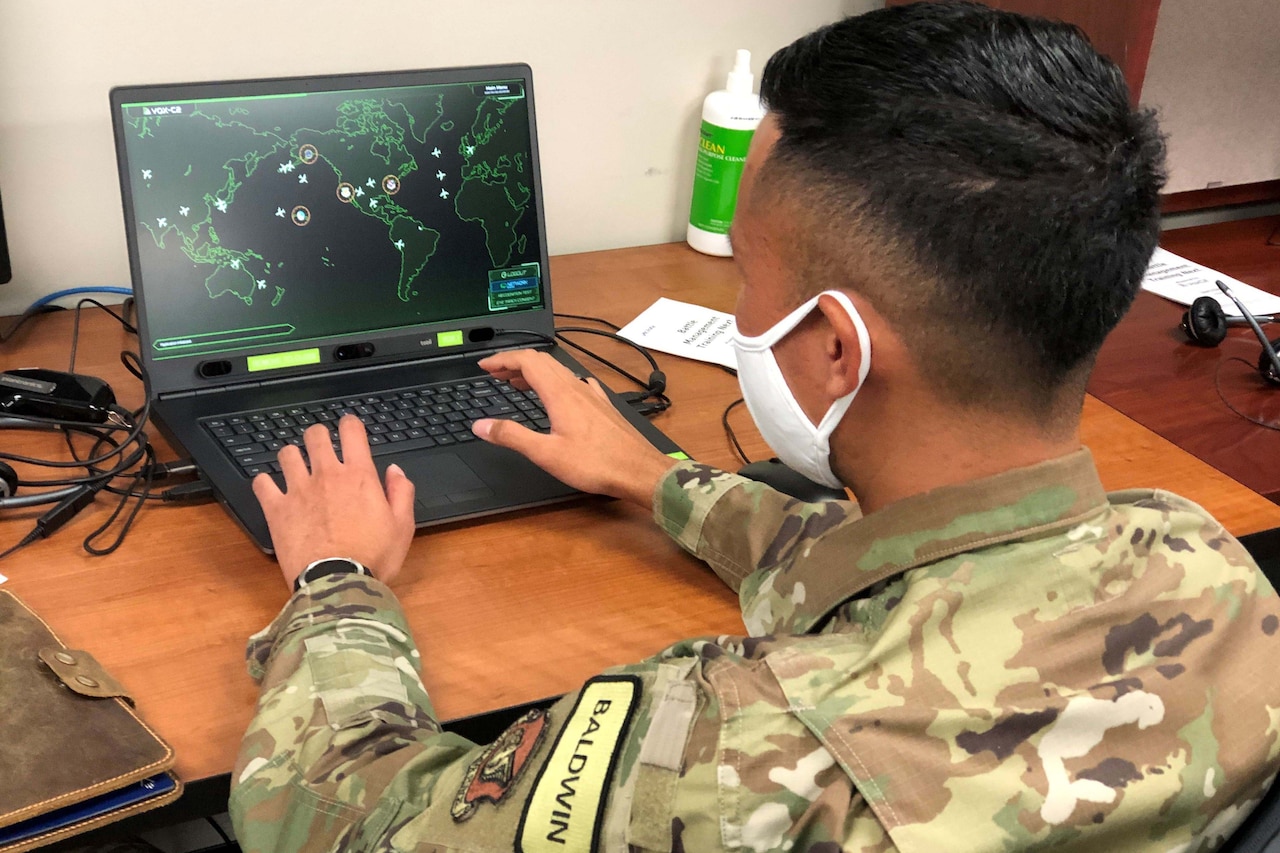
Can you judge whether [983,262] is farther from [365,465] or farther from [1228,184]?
[1228,184]

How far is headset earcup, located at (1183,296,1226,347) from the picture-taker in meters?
1.48

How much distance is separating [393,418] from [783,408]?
1.49 feet

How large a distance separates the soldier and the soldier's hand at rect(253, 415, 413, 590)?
95 mm

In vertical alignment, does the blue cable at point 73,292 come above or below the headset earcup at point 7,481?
above

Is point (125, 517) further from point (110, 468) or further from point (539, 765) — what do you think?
point (539, 765)

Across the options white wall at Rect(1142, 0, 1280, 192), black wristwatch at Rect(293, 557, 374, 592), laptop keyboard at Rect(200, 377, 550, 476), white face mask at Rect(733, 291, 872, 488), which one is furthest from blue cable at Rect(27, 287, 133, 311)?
white wall at Rect(1142, 0, 1280, 192)

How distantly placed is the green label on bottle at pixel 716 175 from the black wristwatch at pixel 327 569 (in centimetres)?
82

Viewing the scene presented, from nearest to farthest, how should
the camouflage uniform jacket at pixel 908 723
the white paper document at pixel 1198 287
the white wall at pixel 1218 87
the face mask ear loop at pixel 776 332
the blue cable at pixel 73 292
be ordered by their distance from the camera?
1. the camouflage uniform jacket at pixel 908 723
2. the face mask ear loop at pixel 776 332
3. the blue cable at pixel 73 292
4. the white paper document at pixel 1198 287
5. the white wall at pixel 1218 87

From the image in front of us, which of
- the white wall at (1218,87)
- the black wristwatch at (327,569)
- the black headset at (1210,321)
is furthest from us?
the white wall at (1218,87)

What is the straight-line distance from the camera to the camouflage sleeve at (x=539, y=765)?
0.61 meters

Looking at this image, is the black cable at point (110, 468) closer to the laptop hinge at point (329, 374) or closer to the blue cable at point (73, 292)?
the laptop hinge at point (329, 374)

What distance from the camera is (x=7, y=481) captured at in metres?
0.96

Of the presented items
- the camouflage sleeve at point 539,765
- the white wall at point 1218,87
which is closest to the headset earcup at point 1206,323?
the white wall at point 1218,87

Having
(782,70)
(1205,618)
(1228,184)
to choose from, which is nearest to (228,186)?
(782,70)
